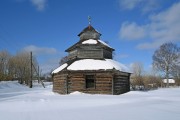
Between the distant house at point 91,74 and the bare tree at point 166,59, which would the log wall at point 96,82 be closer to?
the distant house at point 91,74

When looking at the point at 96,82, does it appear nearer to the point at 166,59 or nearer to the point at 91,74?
the point at 91,74

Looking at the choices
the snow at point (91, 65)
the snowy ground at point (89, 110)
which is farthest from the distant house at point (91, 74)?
the snowy ground at point (89, 110)

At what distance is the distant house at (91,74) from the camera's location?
1013 inches

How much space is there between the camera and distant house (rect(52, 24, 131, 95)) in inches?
1013

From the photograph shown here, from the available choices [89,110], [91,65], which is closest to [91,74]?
[91,65]

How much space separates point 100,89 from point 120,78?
302cm

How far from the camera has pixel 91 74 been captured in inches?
1021

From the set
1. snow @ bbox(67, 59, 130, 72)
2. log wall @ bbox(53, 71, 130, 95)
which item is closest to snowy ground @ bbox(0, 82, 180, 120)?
log wall @ bbox(53, 71, 130, 95)

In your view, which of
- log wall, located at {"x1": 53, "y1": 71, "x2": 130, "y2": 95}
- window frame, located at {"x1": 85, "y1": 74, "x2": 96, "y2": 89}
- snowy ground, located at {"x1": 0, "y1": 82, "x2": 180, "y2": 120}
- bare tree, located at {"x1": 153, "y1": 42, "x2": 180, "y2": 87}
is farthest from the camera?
bare tree, located at {"x1": 153, "y1": 42, "x2": 180, "y2": 87}

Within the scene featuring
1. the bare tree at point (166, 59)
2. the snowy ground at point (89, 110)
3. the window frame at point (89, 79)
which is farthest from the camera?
the bare tree at point (166, 59)

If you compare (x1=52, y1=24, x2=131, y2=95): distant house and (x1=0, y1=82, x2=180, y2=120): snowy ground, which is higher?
(x1=52, y1=24, x2=131, y2=95): distant house

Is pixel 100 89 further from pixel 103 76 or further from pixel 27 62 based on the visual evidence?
pixel 27 62

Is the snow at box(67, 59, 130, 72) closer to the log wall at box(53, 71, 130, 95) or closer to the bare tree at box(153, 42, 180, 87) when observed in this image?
the log wall at box(53, 71, 130, 95)

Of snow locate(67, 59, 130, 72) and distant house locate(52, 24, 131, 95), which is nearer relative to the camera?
distant house locate(52, 24, 131, 95)
